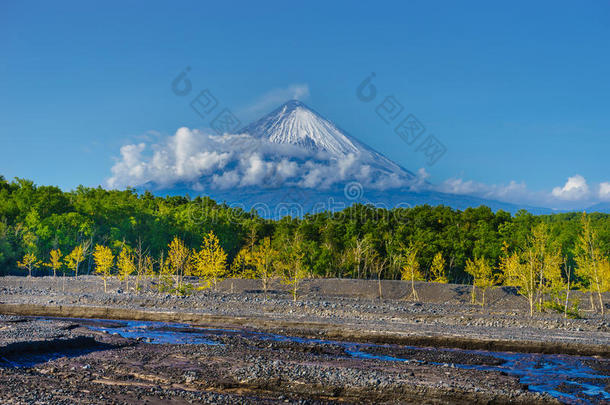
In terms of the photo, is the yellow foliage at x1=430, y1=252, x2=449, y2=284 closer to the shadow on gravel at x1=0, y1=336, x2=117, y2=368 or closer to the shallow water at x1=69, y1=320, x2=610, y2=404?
the shallow water at x1=69, y1=320, x2=610, y2=404

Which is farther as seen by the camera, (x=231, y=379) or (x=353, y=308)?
(x=353, y=308)

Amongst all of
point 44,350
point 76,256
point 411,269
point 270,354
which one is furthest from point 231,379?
point 76,256

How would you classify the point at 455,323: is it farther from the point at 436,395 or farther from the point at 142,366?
the point at 142,366

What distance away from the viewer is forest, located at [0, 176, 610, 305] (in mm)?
56562

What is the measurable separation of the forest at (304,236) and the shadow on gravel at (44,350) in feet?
104

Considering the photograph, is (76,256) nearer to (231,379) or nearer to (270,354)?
(270,354)

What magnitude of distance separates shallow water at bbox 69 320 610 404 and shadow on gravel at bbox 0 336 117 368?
8.71 feet

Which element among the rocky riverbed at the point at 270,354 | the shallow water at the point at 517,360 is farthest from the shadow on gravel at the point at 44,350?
the shallow water at the point at 517,360

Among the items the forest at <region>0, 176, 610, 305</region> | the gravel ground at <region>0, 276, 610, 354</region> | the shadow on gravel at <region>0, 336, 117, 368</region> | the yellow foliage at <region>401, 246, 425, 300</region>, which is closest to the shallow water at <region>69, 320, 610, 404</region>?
the gravel ground at <region>0, 276, 610, 354</region>

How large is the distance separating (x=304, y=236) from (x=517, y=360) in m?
53.4

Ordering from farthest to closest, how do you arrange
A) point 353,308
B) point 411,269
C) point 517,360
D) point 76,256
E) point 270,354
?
point 76,256 < point 411,269 < point 353,308 < point 517,360 < point 270,354

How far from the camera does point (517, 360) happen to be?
20.0m

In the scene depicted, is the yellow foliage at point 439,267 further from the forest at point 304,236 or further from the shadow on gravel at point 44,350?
the shadow on gravel at point 44,350

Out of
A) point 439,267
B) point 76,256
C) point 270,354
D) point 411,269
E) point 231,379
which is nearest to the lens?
point 231,379
